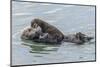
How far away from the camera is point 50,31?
2.78 m

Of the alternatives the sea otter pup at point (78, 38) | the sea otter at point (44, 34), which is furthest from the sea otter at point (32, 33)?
the sea otter pup at point (78, 38)

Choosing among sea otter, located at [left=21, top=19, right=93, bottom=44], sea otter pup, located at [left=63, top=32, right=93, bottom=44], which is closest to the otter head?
sea otter, located at [left=21, top=19, right=93, bottom=44]

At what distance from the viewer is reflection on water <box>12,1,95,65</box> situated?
262cm

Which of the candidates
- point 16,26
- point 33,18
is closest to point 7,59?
point 16,26

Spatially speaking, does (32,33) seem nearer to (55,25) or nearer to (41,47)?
(41,47)

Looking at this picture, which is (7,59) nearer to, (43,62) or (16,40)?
(16,40)

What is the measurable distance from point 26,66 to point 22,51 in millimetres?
190

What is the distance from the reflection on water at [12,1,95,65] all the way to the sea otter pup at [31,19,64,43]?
5cm

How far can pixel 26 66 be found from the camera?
2662 mm

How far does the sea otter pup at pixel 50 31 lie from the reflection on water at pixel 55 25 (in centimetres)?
5

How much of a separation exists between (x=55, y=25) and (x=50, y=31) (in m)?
0.10

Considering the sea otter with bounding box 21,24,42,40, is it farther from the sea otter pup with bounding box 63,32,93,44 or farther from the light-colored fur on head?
the sea otter pup with bounding box 63,32,93,44

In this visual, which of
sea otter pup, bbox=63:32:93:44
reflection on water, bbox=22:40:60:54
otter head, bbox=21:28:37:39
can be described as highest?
otter head, bbox=21:28:37:39

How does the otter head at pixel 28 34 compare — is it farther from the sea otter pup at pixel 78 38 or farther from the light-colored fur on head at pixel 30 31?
the sea otter pup at pixel 78 38
